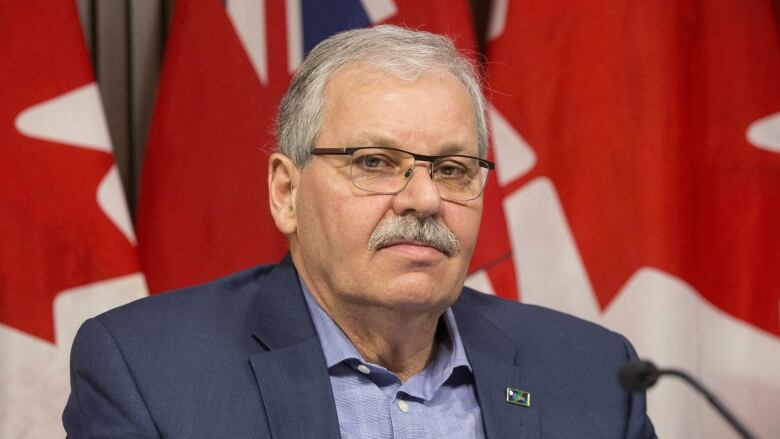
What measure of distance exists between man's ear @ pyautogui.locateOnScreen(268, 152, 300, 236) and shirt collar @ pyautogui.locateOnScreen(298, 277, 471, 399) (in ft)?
0.45

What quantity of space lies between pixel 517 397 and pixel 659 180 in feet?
3.27

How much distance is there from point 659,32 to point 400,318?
4.51ft

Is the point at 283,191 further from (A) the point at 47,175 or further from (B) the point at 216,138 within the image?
(A) the point at 47,175

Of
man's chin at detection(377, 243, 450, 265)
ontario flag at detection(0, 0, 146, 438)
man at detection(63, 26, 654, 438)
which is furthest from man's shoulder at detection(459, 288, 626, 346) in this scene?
ontario flag at detection(0, 0, 146, 438)

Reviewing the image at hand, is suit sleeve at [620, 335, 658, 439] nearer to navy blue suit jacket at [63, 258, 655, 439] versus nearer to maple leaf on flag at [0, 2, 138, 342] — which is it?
navy blue suit jacket at [63, 258, 655, 439]

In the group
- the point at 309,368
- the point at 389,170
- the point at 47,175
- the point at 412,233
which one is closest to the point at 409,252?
the point at 412,233

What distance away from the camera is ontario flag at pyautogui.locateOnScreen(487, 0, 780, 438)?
2938mm

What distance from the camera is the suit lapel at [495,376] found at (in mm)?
2193

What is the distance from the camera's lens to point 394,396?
2135mm

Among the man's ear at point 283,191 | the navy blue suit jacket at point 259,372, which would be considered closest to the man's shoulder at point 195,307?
the navy blue suit jacket at point 259,372

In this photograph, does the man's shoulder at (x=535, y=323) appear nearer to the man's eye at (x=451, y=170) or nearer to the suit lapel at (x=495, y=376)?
the suit lapel at (x=495, y=376)

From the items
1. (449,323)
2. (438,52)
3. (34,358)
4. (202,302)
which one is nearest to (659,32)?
(438,52)

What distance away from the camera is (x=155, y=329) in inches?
81.8

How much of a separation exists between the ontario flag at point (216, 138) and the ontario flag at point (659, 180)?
2.38ft
